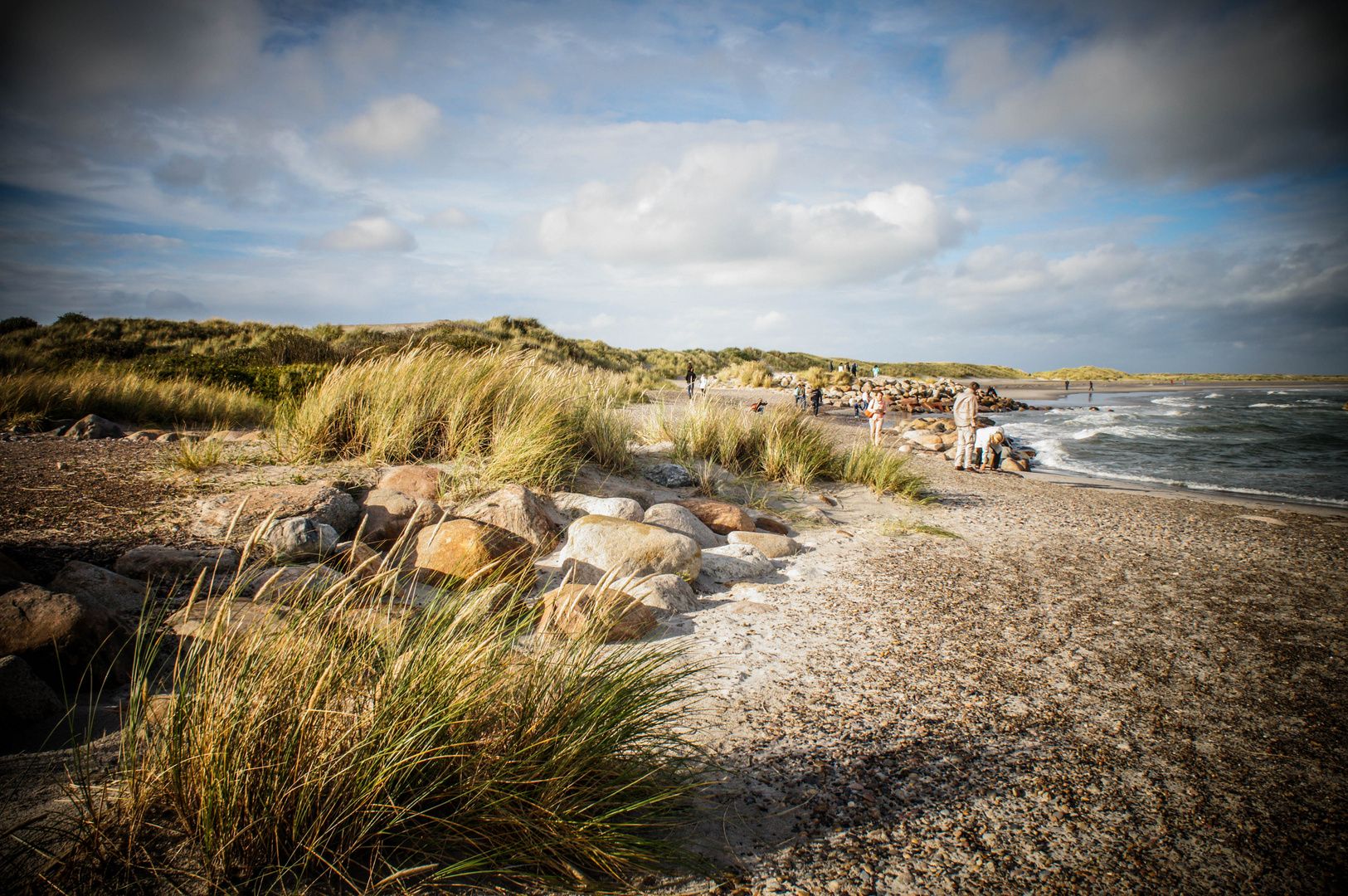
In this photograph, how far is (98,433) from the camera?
7379 mm

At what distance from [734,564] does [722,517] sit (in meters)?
0.96

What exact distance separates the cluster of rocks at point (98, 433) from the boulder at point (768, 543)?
19.1 ft

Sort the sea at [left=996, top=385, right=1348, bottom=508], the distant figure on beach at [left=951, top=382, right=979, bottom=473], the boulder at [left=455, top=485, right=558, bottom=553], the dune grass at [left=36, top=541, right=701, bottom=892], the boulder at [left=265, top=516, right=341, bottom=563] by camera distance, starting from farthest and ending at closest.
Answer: the sea at [left=996, top=385, right=1348, bottom=508], the distant figure on beach at [left=951, top=382, right=979, bottom=473], the boulder at [left=455, top=485, right=558, bottom=553], the boulder at [left=265, top=516, right=341, bottom=563], the dune grass at [left=36, top=541, right=701, bottom=892]

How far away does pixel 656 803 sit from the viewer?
187 cm

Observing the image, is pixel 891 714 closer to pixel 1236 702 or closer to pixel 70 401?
pixel 1236 702

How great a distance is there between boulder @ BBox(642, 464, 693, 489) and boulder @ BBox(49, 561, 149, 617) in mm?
5177

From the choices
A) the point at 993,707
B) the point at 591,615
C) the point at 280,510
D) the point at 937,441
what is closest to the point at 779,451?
the point at 993,707

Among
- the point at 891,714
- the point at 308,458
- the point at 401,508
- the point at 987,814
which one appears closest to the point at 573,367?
the point at 308,458

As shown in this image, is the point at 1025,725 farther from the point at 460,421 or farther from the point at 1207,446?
the point at 1207,446

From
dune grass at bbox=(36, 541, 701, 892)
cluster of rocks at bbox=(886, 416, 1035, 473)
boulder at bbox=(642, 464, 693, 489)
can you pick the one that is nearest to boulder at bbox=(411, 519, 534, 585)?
dune grass at bbox=(36, 541, 701, 892)

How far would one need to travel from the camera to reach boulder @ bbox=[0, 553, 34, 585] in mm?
2879

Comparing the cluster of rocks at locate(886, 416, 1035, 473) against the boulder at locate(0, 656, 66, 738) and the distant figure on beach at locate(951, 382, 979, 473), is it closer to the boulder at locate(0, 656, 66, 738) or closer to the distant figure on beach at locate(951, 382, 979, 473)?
the distant figure on beach at locate(951, 382, 979, 473)

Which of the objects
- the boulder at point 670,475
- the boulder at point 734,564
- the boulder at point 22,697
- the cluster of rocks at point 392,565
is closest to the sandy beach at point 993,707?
the boulder at point 734,564

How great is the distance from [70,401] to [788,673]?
11686 millimetres
